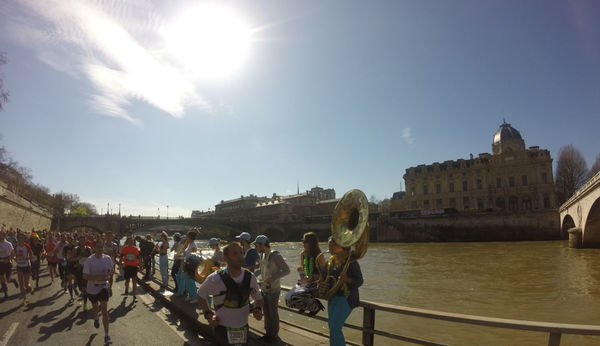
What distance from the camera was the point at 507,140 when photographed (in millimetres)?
75188

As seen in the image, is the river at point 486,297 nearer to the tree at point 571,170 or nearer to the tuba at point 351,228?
the tuba at point 351,228

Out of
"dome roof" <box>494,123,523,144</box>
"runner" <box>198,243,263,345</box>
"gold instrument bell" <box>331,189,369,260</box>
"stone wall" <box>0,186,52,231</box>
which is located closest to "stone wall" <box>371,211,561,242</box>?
"dome roof" <box>494,123,523,144</box>

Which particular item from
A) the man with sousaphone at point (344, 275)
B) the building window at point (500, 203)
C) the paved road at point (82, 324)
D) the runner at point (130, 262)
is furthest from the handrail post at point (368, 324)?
the building window at point (500, 203)

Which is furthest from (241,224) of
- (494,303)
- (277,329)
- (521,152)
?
(277,329)

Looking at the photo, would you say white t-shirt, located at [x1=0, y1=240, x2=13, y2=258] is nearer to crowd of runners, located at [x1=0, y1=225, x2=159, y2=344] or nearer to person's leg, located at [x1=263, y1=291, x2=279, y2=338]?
crowd of runners, located at [x1=0, y1=225, x2=159, y2=344]

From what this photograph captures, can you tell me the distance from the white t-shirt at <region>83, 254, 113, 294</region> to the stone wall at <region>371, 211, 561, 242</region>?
203 ft

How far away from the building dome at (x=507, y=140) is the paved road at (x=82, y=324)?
261 ft

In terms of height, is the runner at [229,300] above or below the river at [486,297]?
above

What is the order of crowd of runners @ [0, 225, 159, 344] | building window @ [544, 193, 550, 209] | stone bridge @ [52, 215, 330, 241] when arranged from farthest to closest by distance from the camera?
1. stone bridge @ [52, 215, 330, 241]
2. building window @ [544, 193, 550, 209]
3. crowd of runners @ [0, 225, 159, 344]

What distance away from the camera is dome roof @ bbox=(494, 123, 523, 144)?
248ft

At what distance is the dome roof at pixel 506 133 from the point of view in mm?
75594

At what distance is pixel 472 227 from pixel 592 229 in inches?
1072

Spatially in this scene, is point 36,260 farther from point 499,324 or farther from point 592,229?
point 592,229

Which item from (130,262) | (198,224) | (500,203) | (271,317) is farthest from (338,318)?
(198,224)
